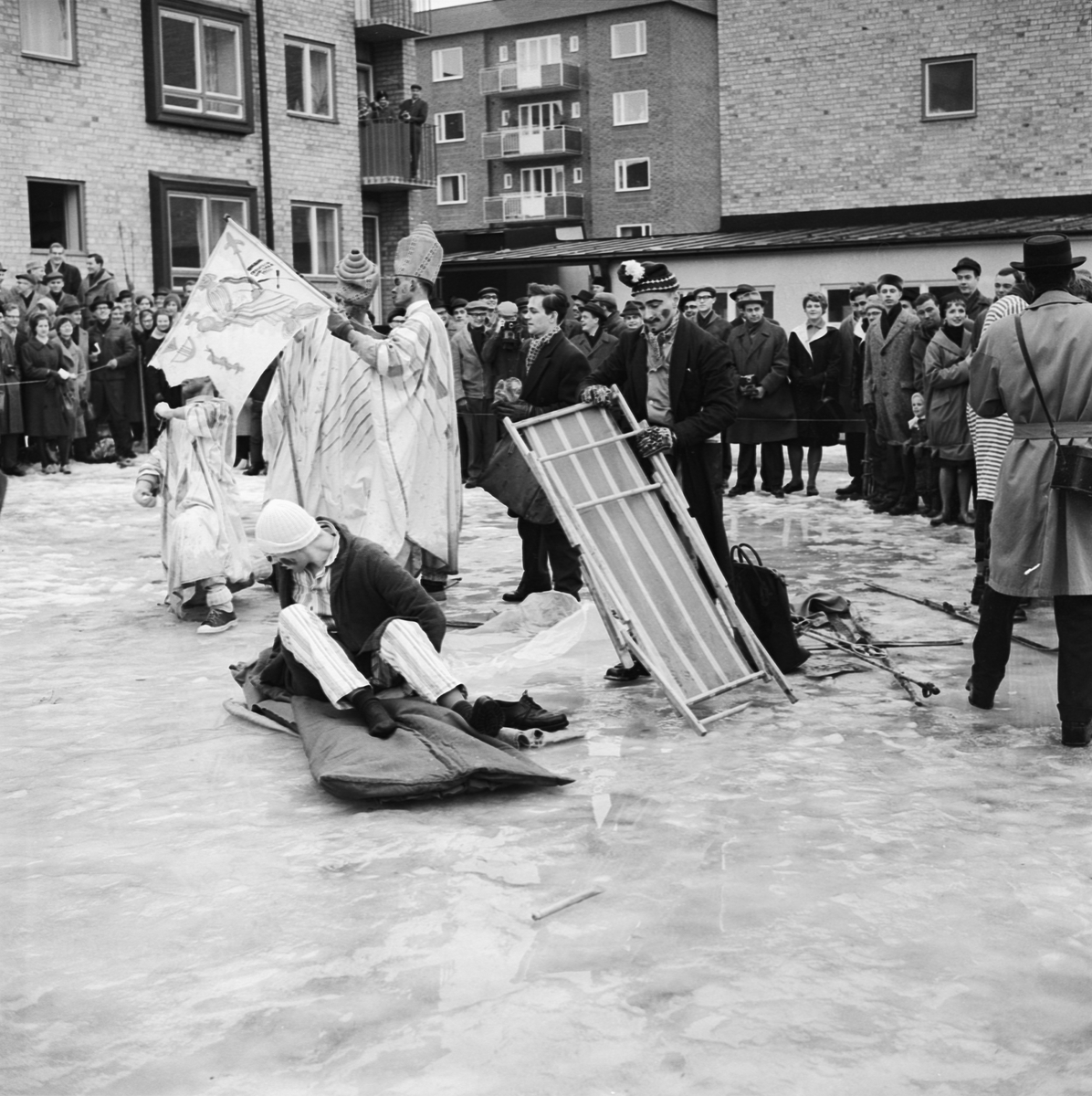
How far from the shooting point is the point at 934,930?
4270mm

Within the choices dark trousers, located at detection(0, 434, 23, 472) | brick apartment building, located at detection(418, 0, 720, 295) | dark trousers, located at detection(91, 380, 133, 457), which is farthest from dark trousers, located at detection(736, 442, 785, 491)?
brick apartment building, located at detection(418, 0, 720, 295)

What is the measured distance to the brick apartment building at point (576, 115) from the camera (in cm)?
4669

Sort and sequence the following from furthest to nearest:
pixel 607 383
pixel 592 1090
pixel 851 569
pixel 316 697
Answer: pixel 851 569
pixel 607 383
pixel 316 697
pixel 592 1090

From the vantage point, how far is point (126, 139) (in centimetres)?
2388

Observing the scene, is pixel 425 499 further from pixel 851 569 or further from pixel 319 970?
pixel 319 970

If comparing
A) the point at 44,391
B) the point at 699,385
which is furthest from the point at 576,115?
the point at 699,385

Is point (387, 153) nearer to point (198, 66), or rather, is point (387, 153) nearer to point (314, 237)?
point (314, 237)

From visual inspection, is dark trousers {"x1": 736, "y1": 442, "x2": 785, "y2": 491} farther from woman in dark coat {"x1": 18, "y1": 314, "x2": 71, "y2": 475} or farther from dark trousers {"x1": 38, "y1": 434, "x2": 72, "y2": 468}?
dark trousers {"x1": 38, "y1": 434, "x2": 72, "y2": 468}

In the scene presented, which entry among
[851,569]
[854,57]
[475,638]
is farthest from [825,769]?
[854,57]

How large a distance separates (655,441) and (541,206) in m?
43.8

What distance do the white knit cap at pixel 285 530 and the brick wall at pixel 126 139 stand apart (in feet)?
57.1

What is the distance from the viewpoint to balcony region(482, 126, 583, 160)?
161 ft

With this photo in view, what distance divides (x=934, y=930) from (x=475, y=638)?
176 inches

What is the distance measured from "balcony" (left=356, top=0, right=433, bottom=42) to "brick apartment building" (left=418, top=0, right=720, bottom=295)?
16.6 metres
